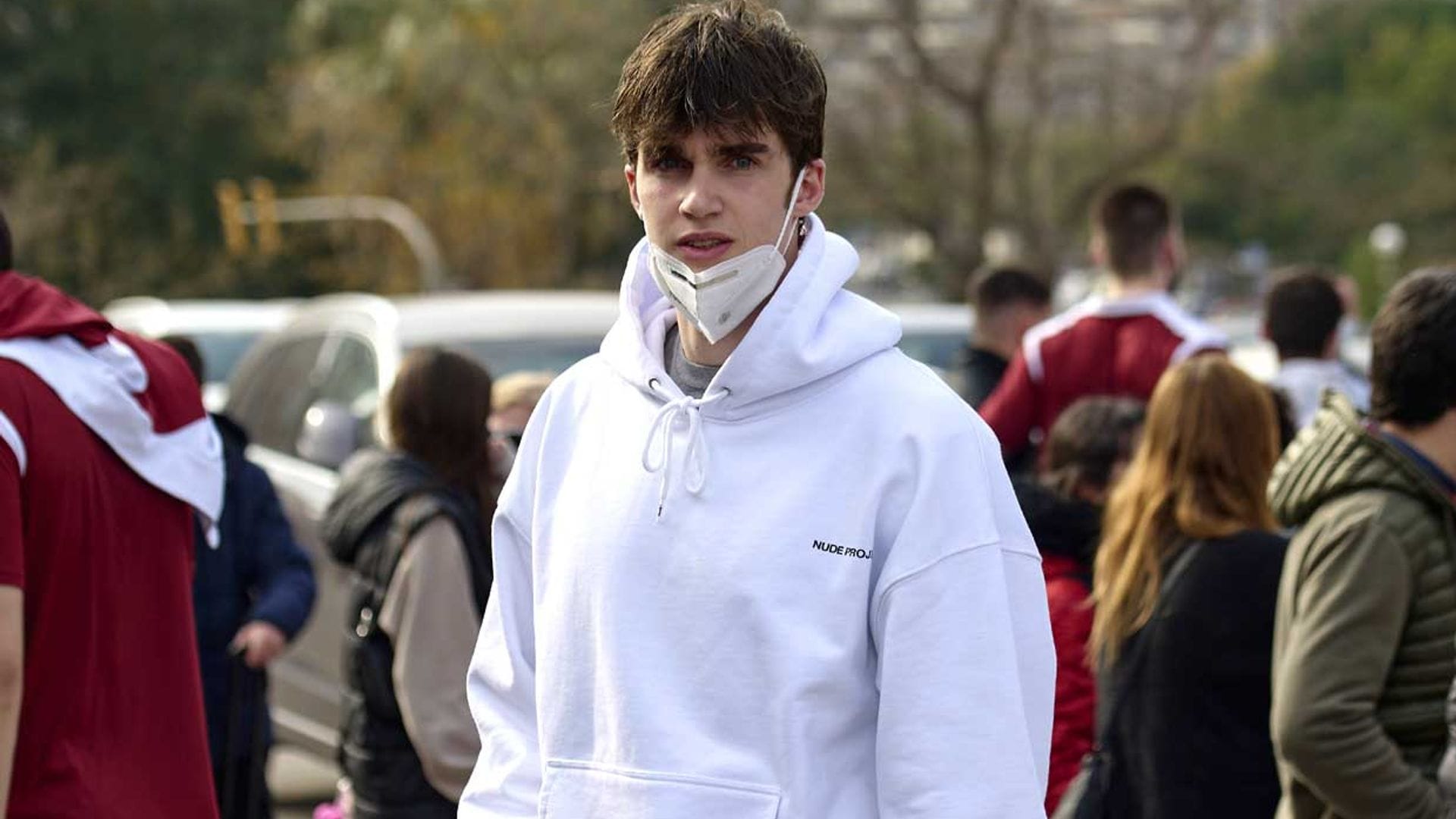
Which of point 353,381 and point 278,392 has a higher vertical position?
point 353,381

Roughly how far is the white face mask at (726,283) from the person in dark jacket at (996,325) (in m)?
4.91

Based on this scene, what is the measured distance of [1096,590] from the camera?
4.63 m

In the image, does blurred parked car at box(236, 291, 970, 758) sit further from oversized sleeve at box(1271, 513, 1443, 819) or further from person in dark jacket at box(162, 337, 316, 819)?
oversized sleeve at box(1271, 513, 1443, 819)

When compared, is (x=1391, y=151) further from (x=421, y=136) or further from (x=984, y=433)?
(x=984, y=433)

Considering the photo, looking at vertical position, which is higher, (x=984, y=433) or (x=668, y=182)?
(x=668, y=182)

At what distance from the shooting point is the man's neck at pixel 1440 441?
3906 millimetres

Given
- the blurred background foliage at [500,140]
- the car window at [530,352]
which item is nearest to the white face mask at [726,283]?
the car window at [530,352]

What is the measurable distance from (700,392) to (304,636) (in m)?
5.48

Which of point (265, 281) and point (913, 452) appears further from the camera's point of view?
point (265, 281)

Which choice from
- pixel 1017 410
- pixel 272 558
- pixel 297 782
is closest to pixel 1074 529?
pixel 1017 410

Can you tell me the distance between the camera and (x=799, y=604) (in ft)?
8.40

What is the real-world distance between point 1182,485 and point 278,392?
544 centimetres

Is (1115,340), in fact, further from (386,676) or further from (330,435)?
(386,676)

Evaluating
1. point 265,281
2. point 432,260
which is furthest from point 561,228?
point 265,281
